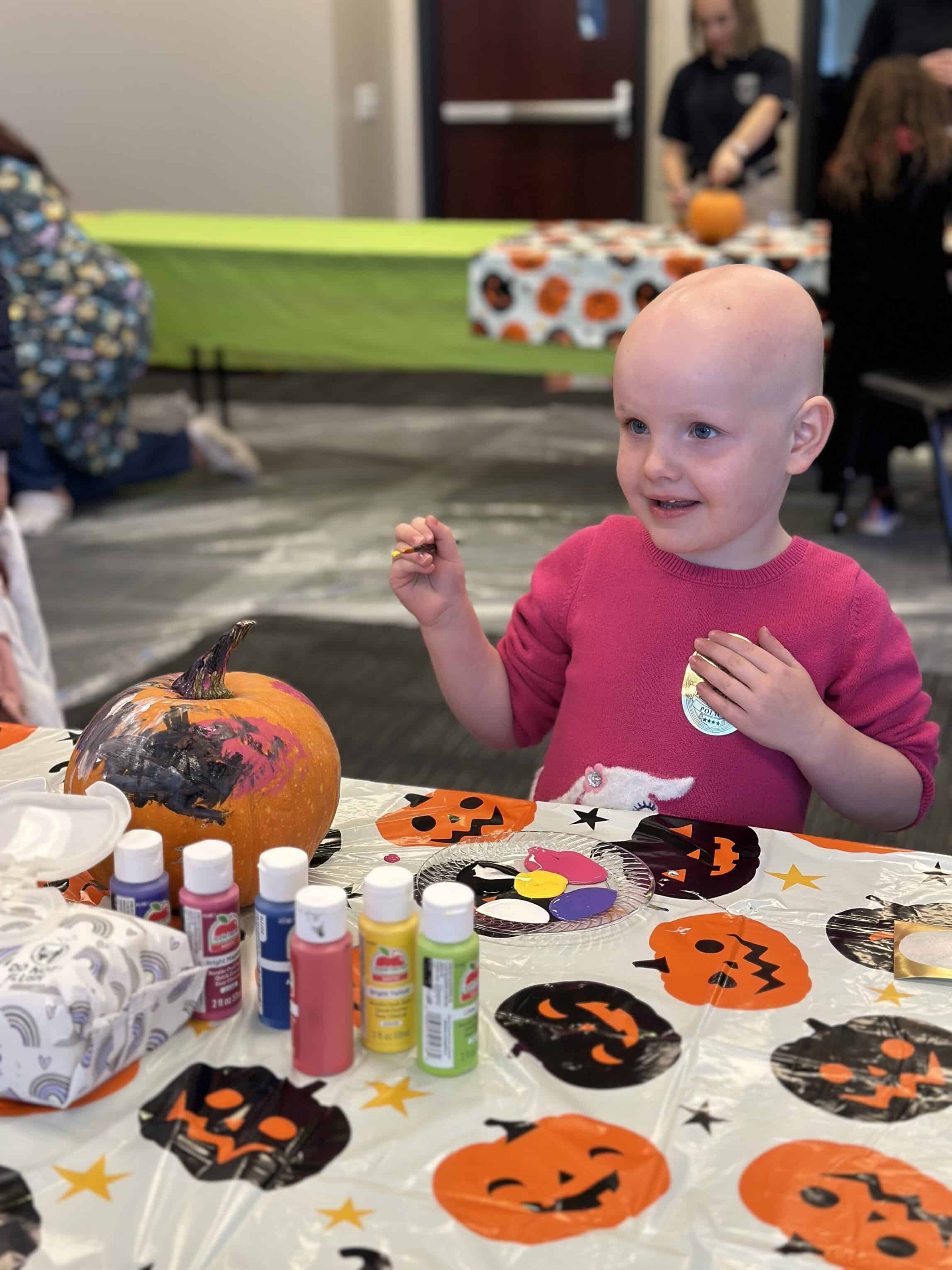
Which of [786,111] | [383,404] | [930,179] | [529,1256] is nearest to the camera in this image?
[529,1256]

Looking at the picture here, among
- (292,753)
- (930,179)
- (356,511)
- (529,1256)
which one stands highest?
(930,179)

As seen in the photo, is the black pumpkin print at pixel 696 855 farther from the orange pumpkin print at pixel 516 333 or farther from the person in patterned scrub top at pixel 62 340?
the person in patterned scrub top at pixel 62 340

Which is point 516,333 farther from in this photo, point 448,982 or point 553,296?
point 448,982

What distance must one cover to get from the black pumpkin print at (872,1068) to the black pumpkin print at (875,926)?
65 mm

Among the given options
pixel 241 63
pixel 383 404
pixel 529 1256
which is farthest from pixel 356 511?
pixel 529 1256

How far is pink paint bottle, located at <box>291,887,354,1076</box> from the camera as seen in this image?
2.55 feet

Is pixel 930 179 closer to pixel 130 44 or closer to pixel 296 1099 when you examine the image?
pixel 296 1099

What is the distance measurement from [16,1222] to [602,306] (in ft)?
10.7

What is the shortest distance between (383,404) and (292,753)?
4.79 metres

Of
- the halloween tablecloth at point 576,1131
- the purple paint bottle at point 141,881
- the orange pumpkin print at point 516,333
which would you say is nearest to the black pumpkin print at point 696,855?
the halloween tablecloth at point 576,1131

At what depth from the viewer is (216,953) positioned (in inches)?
32.8

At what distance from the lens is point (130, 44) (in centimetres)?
632

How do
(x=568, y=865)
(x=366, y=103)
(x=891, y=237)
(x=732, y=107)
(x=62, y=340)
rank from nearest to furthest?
(x=568, y=865), (x=891, y=237), (x=62, y=340), (x=732, y=107), (x=366, y=103)

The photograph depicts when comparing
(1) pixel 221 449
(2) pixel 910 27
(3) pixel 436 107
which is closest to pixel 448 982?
(1) pixel 221 449
